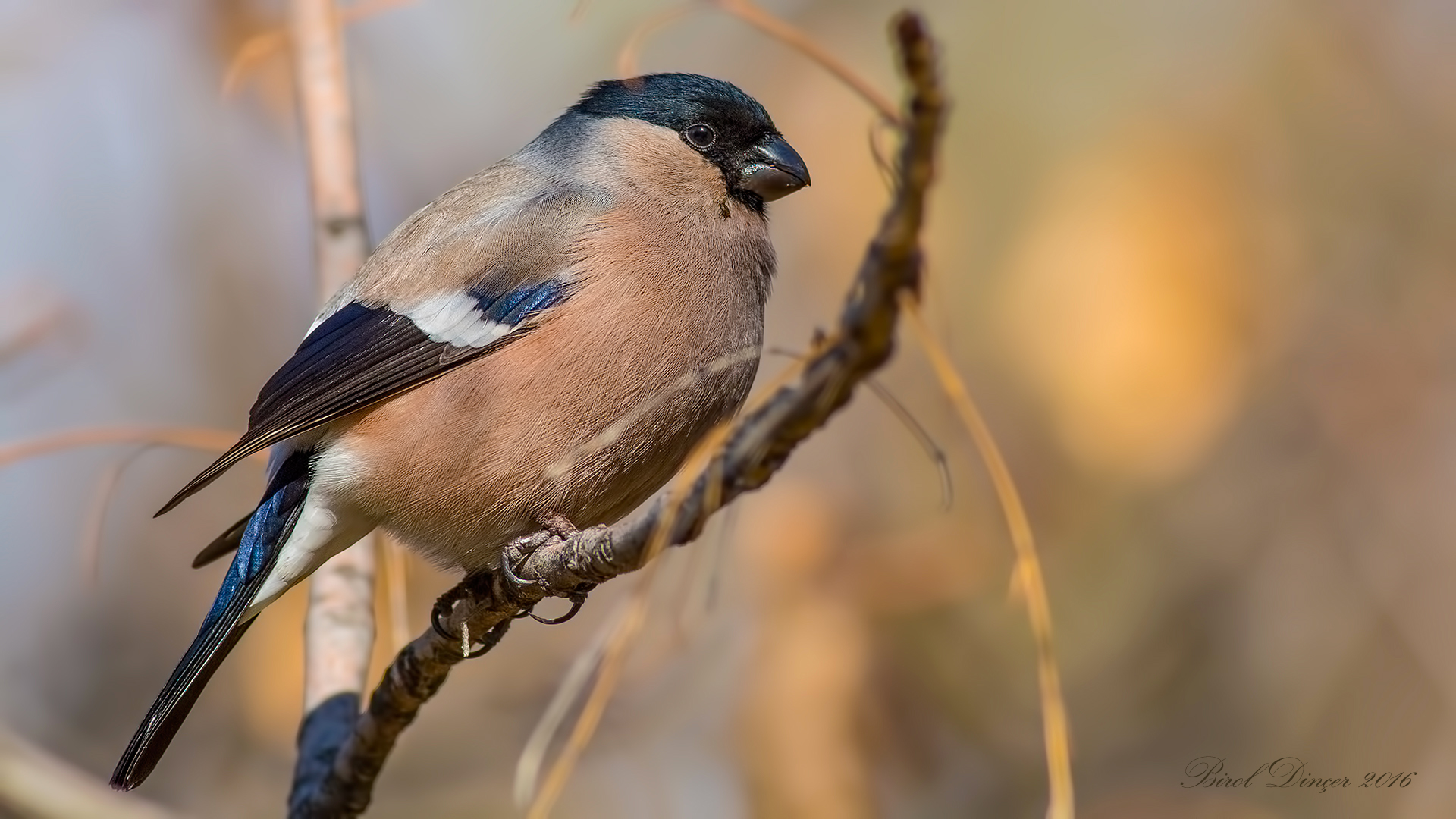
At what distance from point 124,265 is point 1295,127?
491 centimetres

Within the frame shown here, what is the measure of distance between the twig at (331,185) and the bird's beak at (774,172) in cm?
106

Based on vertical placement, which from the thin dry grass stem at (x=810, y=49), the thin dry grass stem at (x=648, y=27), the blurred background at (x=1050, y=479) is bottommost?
the blurred background at (x=1050, y=479)

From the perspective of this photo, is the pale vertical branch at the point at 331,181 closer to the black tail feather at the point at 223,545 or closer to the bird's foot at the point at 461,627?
the black tail feather at the point at 223,545

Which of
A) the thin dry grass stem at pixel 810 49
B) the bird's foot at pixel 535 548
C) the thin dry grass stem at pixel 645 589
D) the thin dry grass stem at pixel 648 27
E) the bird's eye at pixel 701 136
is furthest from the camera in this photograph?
the bird's eye at pixel 701 136

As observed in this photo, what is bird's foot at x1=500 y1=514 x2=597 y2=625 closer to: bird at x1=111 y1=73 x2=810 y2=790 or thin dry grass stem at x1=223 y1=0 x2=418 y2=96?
bird at x1=111 y1=73 x2=810 y2=790

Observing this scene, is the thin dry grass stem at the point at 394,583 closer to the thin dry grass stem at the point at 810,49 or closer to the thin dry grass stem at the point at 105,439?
the thin dry grass stem at the point at 105,439

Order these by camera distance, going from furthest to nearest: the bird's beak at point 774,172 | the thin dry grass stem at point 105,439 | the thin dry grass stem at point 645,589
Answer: the bird's beak at point 774,172, the thin dry grass stem at point 105,439, the thin dry grass stem at point 645,589

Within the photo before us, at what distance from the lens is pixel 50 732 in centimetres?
534

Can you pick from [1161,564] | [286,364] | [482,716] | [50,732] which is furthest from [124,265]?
[1161,564]

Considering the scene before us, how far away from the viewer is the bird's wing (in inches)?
131

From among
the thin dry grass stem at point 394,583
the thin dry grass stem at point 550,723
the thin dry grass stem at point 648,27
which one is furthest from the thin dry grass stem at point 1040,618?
the thin dry grass stem at point 394,583

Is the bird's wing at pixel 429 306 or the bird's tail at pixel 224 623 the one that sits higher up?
the bird's wing at pixel 429 306

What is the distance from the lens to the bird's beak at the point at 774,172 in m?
3.77

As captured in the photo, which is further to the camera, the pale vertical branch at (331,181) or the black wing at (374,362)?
the pale vertical branch at (331,181)
